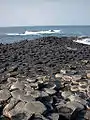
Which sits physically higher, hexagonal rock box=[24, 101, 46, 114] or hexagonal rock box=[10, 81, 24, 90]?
hexagonal rock box=[10, 81, 24, 90]

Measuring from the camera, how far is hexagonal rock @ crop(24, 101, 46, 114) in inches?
364

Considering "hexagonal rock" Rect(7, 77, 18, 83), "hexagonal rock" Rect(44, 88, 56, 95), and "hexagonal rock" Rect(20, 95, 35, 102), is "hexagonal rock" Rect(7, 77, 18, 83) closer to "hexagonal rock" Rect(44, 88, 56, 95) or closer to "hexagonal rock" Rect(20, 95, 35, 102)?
"hexagonal rock" Rect(44, 88, 56, 95)

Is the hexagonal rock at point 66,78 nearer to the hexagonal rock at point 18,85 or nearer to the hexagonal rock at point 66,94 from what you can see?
the hexagonal rock at point 66,94

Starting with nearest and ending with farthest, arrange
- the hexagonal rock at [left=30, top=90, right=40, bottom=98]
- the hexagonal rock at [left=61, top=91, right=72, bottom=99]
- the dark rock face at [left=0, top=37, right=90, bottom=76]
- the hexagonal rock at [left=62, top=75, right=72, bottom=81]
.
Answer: the hexagonal rock at [left=30, top=90, right=40, bottom=98] < the hexagonal rock at [left=61, top=91, right=72, bottom=99] < the hexagonal rock at [left=62, top=75, right=72, bottom=81] < the dark rock face at [left=0, top=37, right=90, bottom=76]

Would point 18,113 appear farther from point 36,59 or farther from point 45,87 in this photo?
point 36,59

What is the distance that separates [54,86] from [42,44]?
40.4 ft

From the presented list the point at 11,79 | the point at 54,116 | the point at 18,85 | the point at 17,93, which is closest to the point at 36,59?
the point at 11,79

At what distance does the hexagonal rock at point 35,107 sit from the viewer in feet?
30.4

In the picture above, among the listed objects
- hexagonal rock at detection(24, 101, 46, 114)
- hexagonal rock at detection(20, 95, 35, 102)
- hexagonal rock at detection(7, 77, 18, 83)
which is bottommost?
hexagonal rock at detection(24, 101, 46, 114)

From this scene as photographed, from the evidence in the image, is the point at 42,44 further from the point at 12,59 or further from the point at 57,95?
the point at 57,95

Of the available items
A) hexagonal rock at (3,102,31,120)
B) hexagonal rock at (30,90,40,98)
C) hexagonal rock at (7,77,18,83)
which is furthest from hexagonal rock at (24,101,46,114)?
hexagonal rock at (7,77,18,83)

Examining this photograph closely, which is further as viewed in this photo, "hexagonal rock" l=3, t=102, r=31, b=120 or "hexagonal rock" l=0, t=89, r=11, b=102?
"hexagonal rock" l=0, t=89, r=11, b=102

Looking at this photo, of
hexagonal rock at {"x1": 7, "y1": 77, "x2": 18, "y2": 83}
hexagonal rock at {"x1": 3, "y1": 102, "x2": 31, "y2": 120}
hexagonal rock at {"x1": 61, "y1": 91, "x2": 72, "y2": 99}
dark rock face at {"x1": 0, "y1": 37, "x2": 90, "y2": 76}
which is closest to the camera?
hexagonal rock at {"x1": 3, "y1": 102, "x2": 31, "y2": 120}

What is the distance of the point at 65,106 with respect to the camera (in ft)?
32.5
